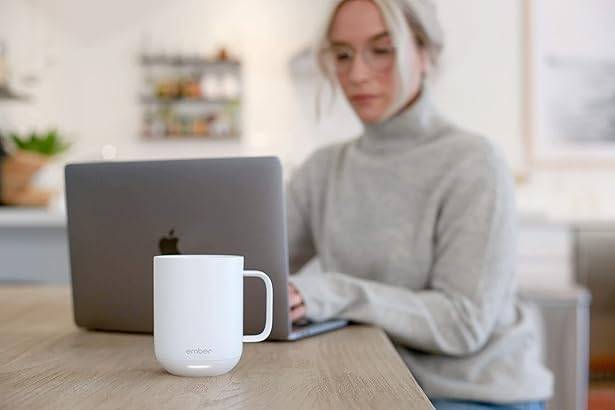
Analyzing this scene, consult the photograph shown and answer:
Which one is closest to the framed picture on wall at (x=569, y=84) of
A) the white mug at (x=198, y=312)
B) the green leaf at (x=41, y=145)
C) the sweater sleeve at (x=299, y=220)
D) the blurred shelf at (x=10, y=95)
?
the green leaf at (x=41, y=145)

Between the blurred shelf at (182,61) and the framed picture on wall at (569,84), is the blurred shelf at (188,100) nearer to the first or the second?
the blurred shelf at (182,61)

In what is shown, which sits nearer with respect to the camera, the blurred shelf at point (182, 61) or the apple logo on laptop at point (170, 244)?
the apple logo on laptop at point (170, 244)

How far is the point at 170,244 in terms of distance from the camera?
1.02 m

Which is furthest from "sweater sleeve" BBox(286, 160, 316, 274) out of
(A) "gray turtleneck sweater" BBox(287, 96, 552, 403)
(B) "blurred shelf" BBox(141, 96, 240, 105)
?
(B) "blurred shelf" BBox(141, 96, 240, 105)

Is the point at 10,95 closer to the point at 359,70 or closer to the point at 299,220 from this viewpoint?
the point at 299,220

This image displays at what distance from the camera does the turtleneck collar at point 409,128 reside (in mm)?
1491

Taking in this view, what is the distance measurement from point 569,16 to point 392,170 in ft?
11.9

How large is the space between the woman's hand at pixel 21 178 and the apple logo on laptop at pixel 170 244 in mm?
2232

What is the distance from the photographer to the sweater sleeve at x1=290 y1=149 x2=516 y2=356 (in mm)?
1153

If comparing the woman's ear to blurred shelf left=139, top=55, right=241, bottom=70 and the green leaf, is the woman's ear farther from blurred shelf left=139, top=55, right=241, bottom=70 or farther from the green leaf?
blurred shelf left=139, top=55, right=241, bottom=70

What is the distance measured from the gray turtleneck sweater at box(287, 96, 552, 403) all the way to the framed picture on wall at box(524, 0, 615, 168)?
3.33 m

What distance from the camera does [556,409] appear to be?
2.26 meters

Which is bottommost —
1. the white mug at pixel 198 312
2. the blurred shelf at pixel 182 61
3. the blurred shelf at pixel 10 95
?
the white mug at pixel 198 312

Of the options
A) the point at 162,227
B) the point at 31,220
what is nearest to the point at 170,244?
the point at 162,227
